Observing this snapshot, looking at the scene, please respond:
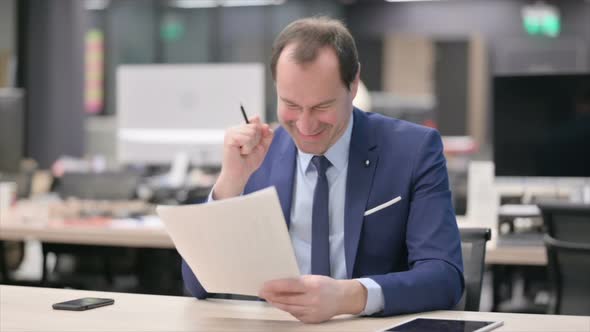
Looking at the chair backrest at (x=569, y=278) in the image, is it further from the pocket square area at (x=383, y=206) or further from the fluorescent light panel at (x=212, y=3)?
the fluorescent light panel at (x=212, y=3)

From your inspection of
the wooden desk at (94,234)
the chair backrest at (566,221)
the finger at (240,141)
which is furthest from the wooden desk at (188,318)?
the wooden desk at (94,234)

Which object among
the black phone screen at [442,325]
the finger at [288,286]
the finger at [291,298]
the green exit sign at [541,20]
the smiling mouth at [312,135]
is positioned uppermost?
the green exit sign at [541,20]

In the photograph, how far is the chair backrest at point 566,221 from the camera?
133 inches

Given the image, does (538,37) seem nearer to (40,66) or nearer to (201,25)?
(201,25)

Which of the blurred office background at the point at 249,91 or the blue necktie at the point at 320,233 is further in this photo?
the blurred office background at the point at 249,91

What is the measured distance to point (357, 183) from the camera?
7.23 ft

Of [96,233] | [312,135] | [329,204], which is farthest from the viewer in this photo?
[96,233]

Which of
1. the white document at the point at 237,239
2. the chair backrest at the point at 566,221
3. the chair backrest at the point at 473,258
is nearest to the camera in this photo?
the white document at the point at 237,239

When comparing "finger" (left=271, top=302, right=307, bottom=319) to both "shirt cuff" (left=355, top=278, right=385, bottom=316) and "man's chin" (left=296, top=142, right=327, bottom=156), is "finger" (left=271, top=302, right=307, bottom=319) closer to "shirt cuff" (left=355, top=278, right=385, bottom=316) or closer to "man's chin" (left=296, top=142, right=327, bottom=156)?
"shirt cuff" (left=355, top=278, right=385, bottom=316)

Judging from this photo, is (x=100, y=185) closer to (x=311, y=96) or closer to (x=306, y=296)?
(x=311, y=96)

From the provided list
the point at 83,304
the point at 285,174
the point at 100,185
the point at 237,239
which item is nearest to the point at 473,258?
the point at 285,174

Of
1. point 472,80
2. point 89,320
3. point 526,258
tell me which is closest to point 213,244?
point 89,320

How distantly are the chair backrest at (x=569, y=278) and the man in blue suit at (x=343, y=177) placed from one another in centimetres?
141

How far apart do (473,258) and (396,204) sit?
0.31 m
